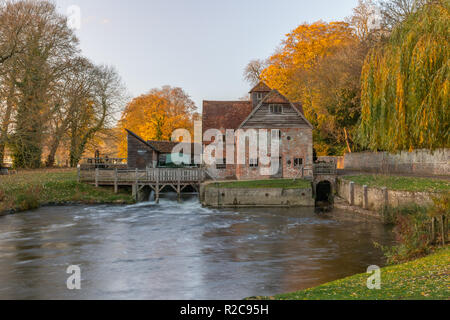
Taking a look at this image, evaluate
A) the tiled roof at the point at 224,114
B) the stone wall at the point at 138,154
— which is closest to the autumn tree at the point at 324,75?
the tiled roof at the point at 224,114

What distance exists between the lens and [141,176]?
31656mm

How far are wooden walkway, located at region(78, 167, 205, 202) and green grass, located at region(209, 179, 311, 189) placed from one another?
3.71 m

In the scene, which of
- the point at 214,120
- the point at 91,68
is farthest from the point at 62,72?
the point at 214,120

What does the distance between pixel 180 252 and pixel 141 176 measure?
16452 millimetres

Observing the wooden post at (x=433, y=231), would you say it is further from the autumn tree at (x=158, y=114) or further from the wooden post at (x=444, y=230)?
the autumn tree at (x=158, y=114)

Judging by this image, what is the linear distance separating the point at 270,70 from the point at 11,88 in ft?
107

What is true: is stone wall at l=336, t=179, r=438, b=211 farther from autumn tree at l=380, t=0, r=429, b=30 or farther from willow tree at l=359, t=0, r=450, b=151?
autumn tree at l=380, t=0, r=429, b=30

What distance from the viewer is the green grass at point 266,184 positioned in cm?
2859

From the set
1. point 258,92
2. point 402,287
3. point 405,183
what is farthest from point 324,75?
point 402,287

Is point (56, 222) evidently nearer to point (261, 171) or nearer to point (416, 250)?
point (261, 171)

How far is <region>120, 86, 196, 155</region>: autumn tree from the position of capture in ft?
181

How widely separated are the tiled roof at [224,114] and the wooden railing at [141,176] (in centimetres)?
574

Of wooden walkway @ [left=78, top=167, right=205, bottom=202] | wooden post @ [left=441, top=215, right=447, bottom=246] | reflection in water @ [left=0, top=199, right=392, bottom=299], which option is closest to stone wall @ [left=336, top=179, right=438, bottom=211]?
reflection in water @ [left=0, top=199, right=392, bottom=299]
